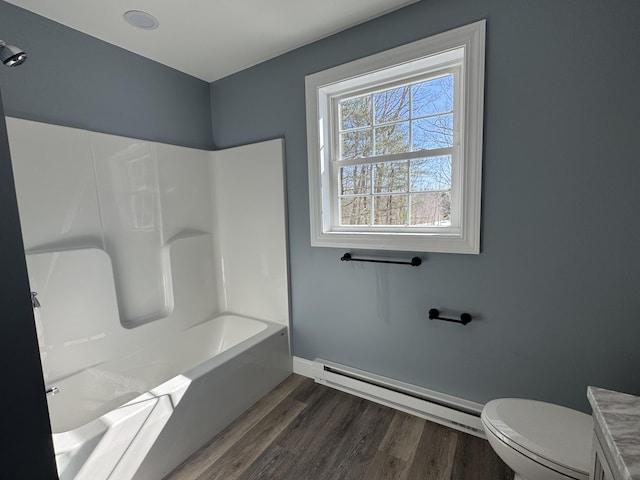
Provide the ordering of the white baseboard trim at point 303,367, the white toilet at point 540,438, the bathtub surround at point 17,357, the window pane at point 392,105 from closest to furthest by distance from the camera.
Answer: the bathtub surround at point 17,357
the white toilet at point 540,438
the window pane at point 392,105
the white baseboard trim at point 303,367

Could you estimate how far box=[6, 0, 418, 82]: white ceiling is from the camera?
5.46ft

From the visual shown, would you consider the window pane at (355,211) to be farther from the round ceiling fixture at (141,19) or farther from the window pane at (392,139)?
the round ceiling fixture at (141,19)

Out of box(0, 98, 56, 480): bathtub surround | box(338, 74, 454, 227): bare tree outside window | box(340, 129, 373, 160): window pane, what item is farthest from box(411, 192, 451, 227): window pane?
box(0, 98, 56, 480): bathtub surround

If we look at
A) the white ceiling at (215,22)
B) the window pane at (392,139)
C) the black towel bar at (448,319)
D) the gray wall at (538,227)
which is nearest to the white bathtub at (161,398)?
the gray wall at (538,227)

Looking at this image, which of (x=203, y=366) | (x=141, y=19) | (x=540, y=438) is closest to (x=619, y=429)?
(x=540, y=438)

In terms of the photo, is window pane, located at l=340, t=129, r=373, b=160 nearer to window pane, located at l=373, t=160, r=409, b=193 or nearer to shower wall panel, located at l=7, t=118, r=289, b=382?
window pane, located at l=373, t=160, r=409, b=193

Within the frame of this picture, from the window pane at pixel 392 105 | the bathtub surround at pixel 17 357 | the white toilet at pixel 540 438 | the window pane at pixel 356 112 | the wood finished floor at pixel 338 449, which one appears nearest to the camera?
the bathtub surround at pixel 17 357

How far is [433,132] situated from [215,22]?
1.51 meters

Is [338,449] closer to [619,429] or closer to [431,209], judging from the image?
[619,429]

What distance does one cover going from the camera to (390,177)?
2014 millimetres

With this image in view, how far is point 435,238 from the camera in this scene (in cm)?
174

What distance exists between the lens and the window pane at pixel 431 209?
1.85 m

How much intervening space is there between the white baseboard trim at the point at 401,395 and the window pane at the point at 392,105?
5.81ft

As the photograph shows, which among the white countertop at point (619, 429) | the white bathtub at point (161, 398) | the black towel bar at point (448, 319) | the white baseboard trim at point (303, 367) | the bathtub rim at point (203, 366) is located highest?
the white countertop at point (619, 429)
